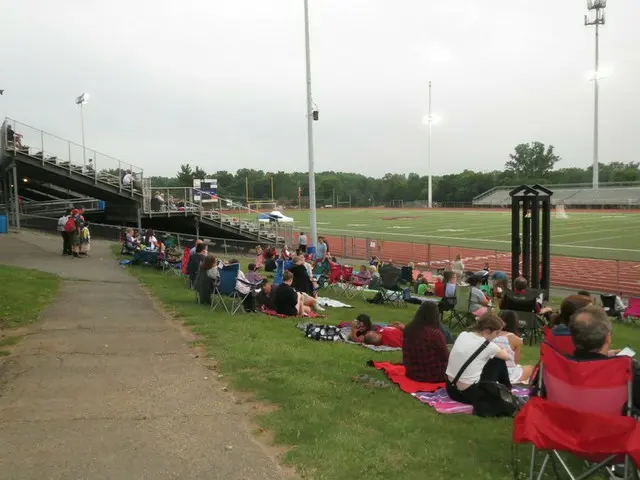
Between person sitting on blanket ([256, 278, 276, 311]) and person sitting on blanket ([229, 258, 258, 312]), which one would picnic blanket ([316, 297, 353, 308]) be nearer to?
person sitting on blanket ([256, 278, 276, 311])

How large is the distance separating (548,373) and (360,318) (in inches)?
181

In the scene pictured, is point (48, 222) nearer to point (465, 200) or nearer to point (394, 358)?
point (394, 358)

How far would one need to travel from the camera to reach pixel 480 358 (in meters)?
5.03

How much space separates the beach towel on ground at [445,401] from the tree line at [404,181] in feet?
289

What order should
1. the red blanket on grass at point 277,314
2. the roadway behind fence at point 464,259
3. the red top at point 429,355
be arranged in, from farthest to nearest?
the roadway behind fence at point 464,259 < the red blanket on grass at point 277,314 < the red top at point 429,355

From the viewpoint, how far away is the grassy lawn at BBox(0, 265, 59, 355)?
874cm

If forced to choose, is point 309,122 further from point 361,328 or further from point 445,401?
point 445,401

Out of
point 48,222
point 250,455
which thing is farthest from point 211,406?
point 48,222

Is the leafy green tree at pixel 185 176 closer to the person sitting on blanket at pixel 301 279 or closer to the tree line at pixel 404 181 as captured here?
the tree line at pixel 404 181

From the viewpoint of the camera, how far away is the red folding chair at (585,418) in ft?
10.9

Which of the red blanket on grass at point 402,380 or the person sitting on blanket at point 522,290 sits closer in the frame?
the red blanket on grass at point 402,380

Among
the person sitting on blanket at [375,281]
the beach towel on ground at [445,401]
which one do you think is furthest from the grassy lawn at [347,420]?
the person sitting on blanket at [375,281]

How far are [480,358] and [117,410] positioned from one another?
11.2ft

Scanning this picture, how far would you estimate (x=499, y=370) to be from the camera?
16.6 ft
